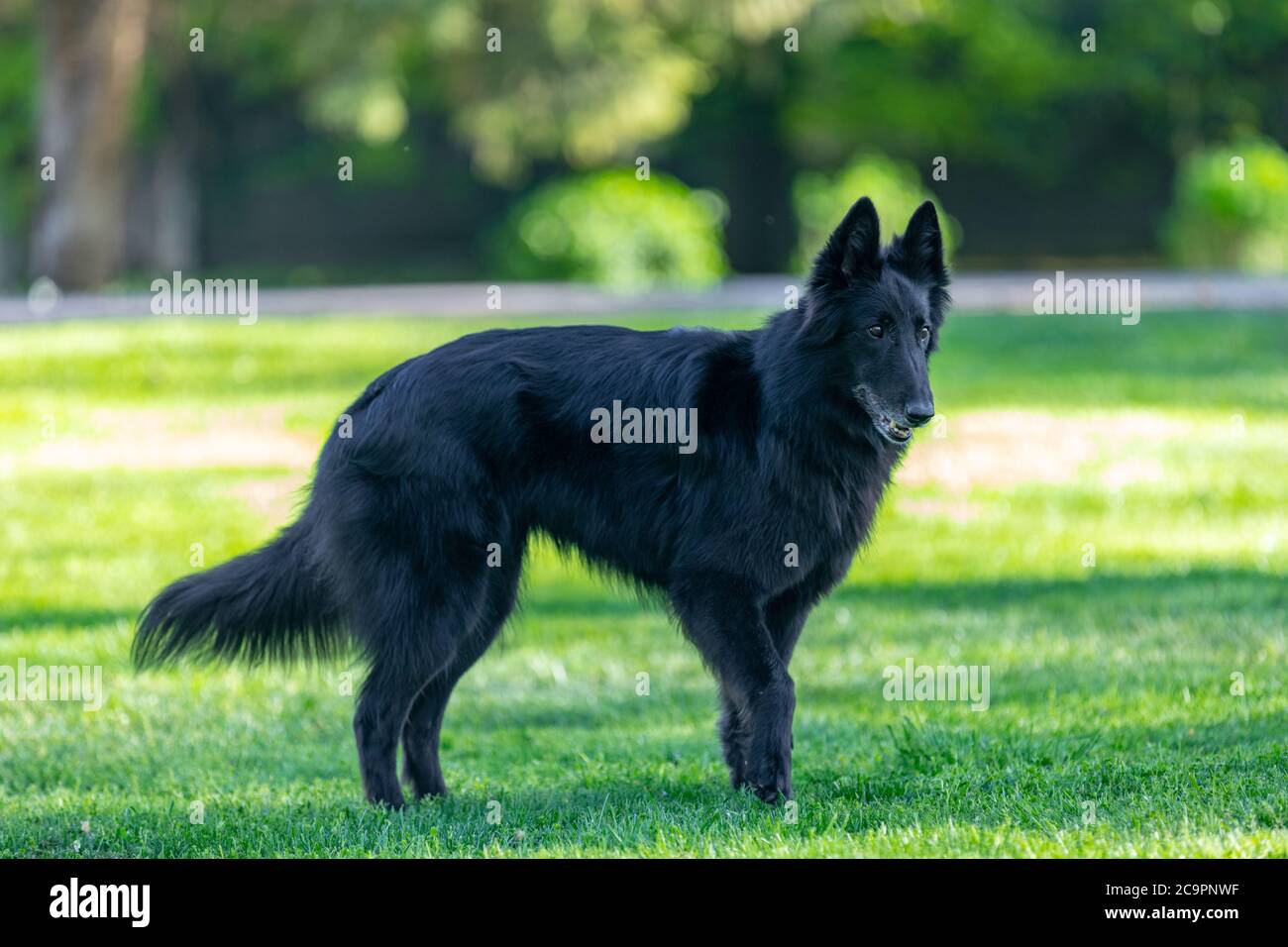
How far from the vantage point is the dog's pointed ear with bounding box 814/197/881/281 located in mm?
5688

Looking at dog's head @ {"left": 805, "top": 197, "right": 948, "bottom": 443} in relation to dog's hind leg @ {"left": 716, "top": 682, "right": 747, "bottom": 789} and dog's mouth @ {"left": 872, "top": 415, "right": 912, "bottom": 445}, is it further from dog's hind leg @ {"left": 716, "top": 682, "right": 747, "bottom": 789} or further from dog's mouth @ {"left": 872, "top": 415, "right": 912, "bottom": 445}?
dog's hind leg @ {"left": 716, "top": 682, "right": 747, "bottom": 789}

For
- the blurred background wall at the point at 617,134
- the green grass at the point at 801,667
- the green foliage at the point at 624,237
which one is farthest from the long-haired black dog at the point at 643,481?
the green foliage at the point at 624,237

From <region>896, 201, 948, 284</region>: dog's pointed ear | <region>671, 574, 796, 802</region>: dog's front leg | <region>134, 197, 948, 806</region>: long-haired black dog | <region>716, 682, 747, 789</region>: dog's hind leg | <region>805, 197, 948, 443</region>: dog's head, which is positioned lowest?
<region>716, 682, 747, 789</region>: dog's hind leg

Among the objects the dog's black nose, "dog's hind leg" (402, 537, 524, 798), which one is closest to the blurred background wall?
"dog's hind leg" (402, 537, 524, 798)

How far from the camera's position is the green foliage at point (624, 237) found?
24094 mm

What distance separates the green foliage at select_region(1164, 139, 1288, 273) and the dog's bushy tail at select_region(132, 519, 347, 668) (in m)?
19.6

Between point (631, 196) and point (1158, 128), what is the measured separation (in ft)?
51.7

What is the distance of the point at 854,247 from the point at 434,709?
2.22 m

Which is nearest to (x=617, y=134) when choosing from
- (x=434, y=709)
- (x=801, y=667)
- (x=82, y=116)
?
(x=82, y=116)

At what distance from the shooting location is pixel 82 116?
24.5 metres

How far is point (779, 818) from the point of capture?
5645 millimetres

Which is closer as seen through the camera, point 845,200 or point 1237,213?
point 845,200

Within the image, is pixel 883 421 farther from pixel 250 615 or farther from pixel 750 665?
pixel 250 615

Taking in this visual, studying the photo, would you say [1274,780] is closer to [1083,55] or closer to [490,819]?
[490,819]
